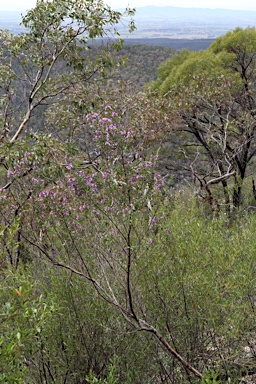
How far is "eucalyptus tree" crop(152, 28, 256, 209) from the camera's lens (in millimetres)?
12125

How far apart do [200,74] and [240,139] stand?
2.32 meters

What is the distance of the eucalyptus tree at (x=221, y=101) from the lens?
39.8 feet

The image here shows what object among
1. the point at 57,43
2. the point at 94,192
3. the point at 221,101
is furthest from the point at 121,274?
the point at 221,101

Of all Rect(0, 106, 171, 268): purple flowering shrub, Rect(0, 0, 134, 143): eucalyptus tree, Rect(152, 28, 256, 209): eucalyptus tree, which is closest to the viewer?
Rect(0, 106, 171, 268): purple flowering shrub

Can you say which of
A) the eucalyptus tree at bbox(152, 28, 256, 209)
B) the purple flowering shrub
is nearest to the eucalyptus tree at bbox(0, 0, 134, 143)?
the purple flowering shrub

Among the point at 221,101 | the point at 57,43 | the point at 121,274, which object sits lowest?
the point at 121,274

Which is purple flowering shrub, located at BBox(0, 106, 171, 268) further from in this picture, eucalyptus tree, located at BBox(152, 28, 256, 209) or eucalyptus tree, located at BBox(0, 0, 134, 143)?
eucalyptus tree, located at BBox(152, 28, 256, 209)

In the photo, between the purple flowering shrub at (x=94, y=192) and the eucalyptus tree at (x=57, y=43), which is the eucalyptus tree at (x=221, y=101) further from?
the purple flowering shrub at (x=94, y=192)

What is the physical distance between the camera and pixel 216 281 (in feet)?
13.6

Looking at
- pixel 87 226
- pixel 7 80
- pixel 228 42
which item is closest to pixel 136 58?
pixel 228 42

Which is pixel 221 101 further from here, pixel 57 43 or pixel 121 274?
pixel 121 274

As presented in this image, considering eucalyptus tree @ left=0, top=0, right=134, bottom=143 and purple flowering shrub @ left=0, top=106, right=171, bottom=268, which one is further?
eucalyptus tree @ left=0, top=0, right=134, bottom=143

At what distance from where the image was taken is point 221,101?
12.2 meters

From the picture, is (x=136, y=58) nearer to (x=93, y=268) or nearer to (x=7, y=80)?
(x=7, y=80)
